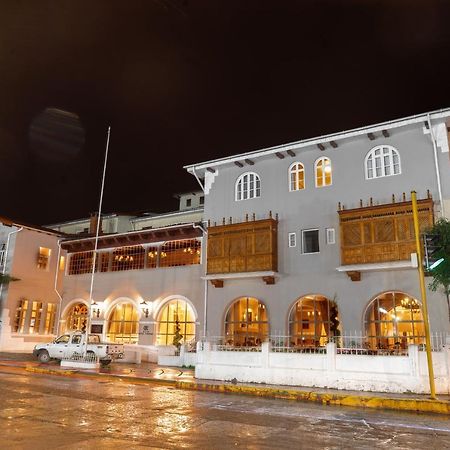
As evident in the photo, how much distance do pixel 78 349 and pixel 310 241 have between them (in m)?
12.4

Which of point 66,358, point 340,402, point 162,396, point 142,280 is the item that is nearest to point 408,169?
point 340,402

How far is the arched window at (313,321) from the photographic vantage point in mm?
20641

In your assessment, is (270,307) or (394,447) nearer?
(394,447)

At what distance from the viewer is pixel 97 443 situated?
24.2 feet

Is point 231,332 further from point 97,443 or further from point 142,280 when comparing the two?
point 97,443

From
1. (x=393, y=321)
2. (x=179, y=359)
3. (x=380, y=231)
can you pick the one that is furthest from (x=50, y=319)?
A: (x=380, y=231)

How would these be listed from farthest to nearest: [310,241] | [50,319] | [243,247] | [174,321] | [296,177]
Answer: [50,319]
[174,321]
[296,177]
[243,247]
[310,241]

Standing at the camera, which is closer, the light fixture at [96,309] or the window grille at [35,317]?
the light fixture at [96,309]

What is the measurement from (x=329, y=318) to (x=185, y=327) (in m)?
8.65

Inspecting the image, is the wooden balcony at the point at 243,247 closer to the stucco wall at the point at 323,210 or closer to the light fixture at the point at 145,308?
the stucco wall at the point at 323,210

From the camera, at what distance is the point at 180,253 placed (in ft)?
88.0

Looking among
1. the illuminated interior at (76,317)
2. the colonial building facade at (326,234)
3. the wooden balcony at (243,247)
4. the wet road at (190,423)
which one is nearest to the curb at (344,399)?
the wet road at (190,423)

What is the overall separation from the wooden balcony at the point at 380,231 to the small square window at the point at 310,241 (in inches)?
66.8

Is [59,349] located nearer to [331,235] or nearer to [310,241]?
[310,241]
